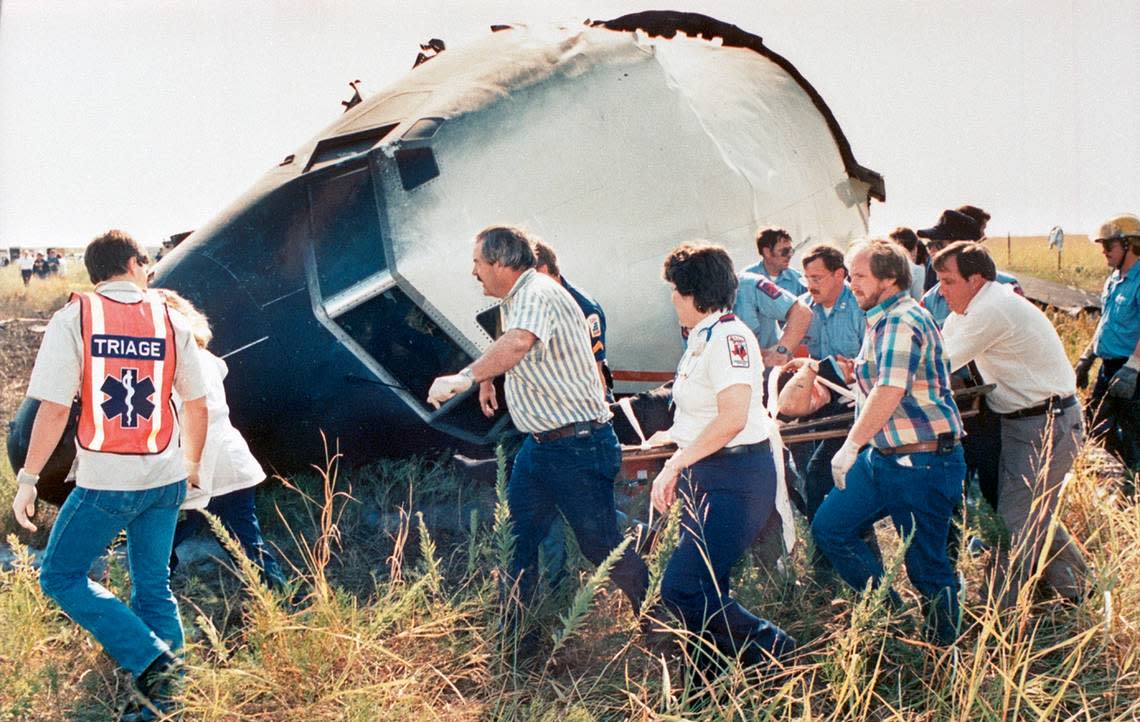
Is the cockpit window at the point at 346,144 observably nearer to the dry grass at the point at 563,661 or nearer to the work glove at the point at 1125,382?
the dry grass at the point at 563,661

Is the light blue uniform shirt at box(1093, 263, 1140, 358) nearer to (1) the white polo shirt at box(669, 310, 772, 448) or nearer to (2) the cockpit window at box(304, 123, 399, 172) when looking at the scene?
(1) the white polo shirt at box(669, 310, 772, 448)

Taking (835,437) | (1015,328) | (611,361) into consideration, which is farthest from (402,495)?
(1015,328)

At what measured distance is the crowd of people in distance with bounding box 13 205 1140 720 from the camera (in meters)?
3.02

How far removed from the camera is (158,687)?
306 centimetres

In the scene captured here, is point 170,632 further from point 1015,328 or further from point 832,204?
point 832,204

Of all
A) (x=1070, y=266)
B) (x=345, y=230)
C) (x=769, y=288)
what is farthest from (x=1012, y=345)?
(x=1070, y=266)

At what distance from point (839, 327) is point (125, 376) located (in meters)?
3.68

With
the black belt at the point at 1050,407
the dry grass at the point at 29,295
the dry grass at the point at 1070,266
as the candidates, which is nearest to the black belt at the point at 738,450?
the black belt at the point at 1050,407

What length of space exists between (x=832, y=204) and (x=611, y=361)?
281 centimetres

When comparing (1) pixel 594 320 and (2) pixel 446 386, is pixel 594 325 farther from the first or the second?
(2) pixel 446 386

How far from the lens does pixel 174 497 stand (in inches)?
125

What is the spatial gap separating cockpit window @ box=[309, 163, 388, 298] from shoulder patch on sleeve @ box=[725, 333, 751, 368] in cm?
204

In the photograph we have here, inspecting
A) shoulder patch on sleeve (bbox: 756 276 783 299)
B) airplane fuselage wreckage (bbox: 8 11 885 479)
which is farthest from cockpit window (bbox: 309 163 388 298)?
shoulder patch on sleeve (bbox: 756 276 783 299)

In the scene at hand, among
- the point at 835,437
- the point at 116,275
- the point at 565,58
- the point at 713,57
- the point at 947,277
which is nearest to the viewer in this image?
the point at 116,275
